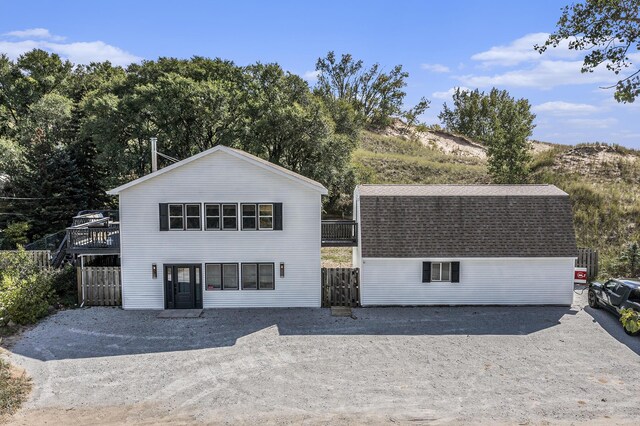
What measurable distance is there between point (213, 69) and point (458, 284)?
28.2 m

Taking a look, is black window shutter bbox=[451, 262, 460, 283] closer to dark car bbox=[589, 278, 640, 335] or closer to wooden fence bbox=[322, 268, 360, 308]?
wooden fence bbox=[322, 268, 360, 308]

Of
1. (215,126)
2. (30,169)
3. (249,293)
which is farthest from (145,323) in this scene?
(30,169)

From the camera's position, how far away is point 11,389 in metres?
12.0

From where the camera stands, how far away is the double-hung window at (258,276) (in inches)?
741

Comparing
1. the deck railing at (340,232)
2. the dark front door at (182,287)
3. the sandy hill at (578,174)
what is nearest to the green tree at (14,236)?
the dark front door at (182,287)

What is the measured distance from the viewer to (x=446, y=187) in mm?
21656

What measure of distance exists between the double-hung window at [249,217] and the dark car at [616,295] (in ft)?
44.4

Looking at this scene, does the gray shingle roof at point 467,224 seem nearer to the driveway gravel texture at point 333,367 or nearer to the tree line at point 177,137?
the driveway gravel texture at point 333,367

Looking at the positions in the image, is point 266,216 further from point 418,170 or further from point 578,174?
point 418,170

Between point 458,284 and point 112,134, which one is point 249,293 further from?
point 112,134

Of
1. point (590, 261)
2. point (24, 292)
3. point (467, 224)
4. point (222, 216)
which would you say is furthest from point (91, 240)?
point (590, 261)

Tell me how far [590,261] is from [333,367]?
51.2ft

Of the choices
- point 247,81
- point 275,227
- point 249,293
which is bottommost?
point 249,293

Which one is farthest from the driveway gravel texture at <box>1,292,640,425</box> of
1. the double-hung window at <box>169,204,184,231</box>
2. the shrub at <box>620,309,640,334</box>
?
the shrub at <box>620,309,640,334</box>
